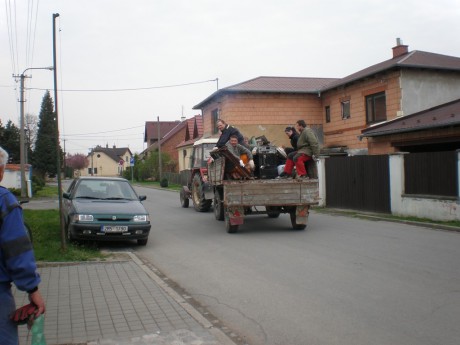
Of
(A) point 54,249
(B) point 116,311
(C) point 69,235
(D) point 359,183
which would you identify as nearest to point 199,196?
(D) point 359,183

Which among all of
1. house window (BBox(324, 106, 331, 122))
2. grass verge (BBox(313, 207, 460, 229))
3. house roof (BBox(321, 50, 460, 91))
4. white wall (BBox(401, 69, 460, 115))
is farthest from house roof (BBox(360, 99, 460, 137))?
house window (BBox(324, 106, 331, 122))

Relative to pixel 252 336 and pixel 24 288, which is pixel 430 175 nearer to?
pixel 252 336

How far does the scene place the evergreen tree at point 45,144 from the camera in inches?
3046

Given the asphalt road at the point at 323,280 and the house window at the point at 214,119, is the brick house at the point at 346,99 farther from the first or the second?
the asphalt road at the point at 323,280

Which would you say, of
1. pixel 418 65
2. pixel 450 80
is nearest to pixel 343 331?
pixel 418 65

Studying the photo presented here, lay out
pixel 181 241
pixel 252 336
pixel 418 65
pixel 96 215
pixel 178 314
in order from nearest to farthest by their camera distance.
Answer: pixel 252 336 → pixel 178 314 → pixel 96 215 → pixel 181 241 → pixel 418 65

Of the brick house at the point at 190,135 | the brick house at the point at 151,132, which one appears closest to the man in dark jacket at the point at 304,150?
the brick house at the point at 190,135

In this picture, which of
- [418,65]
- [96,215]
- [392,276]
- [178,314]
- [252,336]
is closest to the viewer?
[252,336]

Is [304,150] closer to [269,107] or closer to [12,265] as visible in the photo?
[12,265]

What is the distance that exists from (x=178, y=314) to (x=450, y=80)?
72.3 ft

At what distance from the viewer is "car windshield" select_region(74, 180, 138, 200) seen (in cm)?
1208

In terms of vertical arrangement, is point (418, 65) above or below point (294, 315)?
above

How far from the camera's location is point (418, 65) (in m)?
22.4

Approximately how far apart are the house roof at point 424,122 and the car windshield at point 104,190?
984 centimetres
